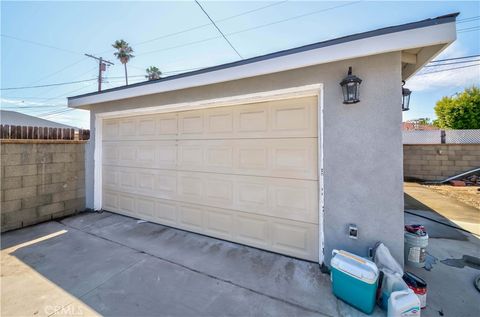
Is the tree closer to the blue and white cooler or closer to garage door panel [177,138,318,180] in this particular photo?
garage door panel [177,138,318,180]

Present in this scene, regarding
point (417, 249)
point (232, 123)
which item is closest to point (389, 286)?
point (417, 249)

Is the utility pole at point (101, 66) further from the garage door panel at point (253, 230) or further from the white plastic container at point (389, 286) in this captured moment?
the white plastic container at point (389, 286)

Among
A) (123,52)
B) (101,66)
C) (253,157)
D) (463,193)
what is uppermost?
(123,52)

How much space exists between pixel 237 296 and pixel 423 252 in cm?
240

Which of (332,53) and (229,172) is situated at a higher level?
(332,53)

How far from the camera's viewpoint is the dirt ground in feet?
21.6

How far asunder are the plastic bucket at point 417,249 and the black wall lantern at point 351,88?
1911 mm

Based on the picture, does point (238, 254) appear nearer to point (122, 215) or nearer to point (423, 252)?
point (423, 252)

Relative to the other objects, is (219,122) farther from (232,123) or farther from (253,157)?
(253,157)

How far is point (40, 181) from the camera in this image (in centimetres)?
455

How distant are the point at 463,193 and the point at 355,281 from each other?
9144mm

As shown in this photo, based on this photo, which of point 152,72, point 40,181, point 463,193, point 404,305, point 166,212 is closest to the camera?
point 404,305

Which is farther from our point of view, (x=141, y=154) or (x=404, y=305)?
(x=141, y=154)

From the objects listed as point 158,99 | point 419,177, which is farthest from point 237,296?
point 419,177
